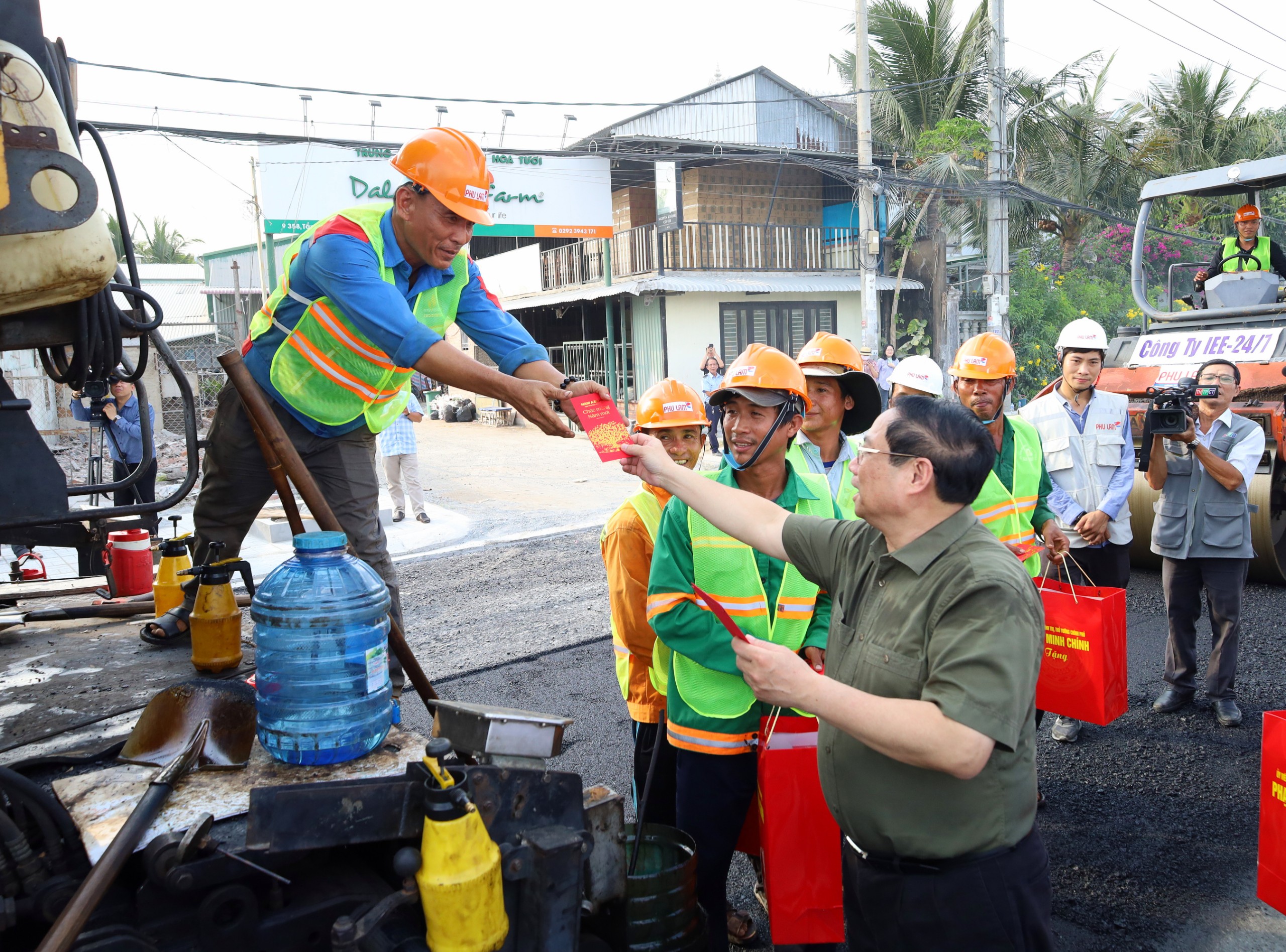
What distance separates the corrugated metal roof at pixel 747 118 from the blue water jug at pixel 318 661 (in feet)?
74.8

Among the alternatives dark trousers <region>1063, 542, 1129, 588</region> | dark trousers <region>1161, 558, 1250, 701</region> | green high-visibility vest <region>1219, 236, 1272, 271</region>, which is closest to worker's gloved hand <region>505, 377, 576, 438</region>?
dark trousers <region>1063, 542, 1129, 588</region>

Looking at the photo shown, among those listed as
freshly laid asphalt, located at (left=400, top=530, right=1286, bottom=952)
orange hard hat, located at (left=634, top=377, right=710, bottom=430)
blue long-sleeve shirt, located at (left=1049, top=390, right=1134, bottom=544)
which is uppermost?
orange hard hat, located at (left=634, top=377, right=710, bottom=430)

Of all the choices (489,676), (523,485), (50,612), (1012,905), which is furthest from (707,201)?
(1012,905)

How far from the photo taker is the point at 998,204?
1791cm

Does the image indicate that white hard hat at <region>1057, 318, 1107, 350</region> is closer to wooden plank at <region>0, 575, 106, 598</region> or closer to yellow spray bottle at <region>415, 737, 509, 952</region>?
yellow spray bottle at <region>415, 737, 509, 952</region>

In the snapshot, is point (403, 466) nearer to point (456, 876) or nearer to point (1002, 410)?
point (1002, 410)

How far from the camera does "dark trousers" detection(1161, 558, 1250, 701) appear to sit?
5.12 meters

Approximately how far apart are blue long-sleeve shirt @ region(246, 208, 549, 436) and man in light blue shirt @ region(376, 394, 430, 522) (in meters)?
7.15

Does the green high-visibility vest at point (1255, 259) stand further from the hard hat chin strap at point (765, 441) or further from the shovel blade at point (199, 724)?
the shovel blade at point (199, 724)

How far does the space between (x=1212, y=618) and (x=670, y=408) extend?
3.32 m

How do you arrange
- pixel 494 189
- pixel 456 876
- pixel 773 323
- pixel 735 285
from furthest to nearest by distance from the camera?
pixel 773 323 < pixel 735 285 < pixel 494 189 < pixel 456 876

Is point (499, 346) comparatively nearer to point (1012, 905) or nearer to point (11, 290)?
point (11, 290)

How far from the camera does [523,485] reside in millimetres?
14750

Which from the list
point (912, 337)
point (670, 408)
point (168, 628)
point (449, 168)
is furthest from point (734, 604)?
point (912, 337)
